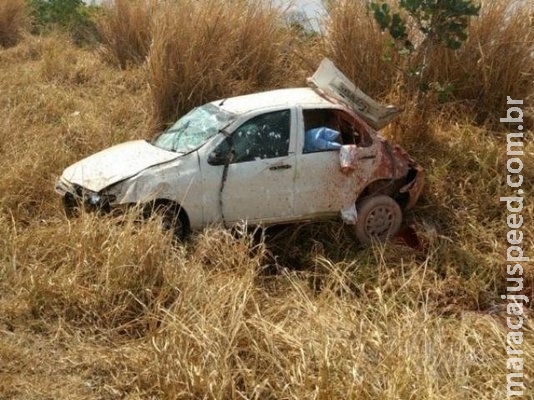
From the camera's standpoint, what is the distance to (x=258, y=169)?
20.5ft

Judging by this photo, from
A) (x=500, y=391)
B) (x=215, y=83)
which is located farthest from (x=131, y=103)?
(x=500, y=391)

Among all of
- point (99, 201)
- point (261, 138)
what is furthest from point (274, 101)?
point (99, 201)

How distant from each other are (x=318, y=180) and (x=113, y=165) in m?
2.10

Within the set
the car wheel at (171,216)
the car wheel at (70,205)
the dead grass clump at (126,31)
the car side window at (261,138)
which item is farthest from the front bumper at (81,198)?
the dead grass clump at (126,31)

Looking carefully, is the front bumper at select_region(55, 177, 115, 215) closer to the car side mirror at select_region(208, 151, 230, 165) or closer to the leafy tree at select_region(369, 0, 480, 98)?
the car side mirror at select_region(208, 151, 230, 165)

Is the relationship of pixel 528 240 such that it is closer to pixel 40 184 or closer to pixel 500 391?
pixel 500 391

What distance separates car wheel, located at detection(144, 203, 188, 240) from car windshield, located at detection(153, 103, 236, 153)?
61cm

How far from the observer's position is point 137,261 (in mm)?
5070

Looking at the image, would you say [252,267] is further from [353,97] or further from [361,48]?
[361,48]

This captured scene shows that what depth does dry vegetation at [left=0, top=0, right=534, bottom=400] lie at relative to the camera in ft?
12.9

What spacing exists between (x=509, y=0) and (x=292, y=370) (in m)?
7.15

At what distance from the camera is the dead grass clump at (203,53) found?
29.3 feet

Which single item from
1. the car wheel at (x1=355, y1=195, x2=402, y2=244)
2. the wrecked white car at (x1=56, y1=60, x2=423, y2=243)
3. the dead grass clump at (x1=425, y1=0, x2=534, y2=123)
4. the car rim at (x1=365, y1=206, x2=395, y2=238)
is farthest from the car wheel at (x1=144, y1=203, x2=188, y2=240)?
the dead grass clump at (x1=425, y1=0, x2=534, y2=123)

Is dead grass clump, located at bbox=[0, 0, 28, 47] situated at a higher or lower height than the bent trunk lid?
higher
